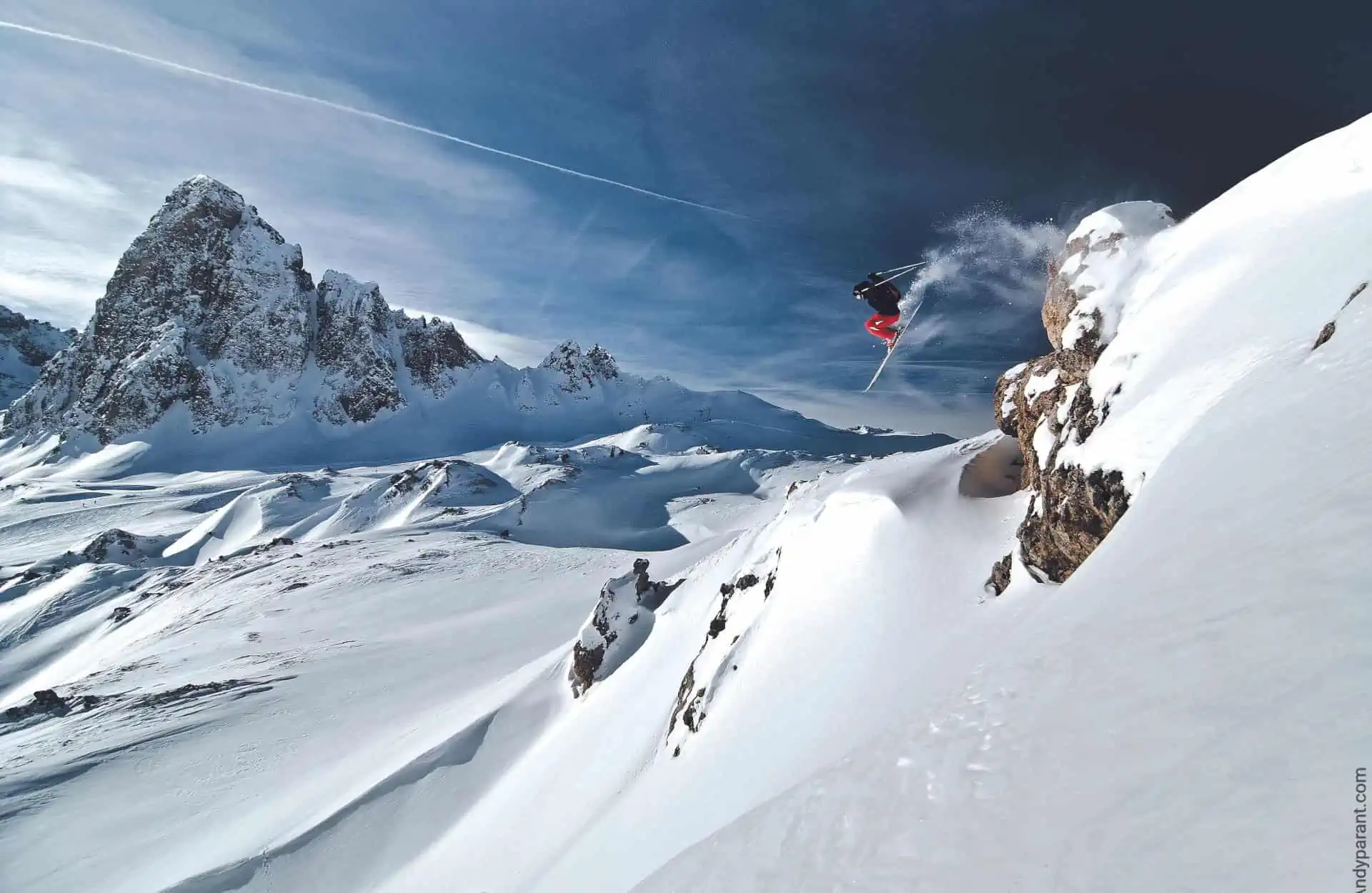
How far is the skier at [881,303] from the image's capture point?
14.0 metres

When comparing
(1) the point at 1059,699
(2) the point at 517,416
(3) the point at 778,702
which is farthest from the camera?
(2) the point at 517,416

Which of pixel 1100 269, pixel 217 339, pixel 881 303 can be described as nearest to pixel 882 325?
pixel 881 303

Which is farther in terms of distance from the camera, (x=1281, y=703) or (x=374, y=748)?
(x=374, y=748)

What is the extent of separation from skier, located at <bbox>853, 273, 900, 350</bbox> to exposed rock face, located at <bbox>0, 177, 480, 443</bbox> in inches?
7137

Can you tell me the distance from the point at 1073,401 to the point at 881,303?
586 cm

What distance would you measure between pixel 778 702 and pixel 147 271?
229371mm

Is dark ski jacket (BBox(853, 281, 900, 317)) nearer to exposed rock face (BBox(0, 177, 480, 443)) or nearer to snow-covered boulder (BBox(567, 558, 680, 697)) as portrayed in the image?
snow-covered boulder (BBox(567, 558, 680, 697))

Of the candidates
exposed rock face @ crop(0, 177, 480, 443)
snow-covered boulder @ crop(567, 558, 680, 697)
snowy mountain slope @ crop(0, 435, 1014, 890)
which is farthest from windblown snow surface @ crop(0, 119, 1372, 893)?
exposed rock face @ crop(0, 177, 480, 443)

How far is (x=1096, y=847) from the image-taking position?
277 cm

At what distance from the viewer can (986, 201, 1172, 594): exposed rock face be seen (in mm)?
7730

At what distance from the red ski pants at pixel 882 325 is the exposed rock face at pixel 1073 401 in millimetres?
3303

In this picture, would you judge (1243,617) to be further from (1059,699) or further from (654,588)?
(654,588)

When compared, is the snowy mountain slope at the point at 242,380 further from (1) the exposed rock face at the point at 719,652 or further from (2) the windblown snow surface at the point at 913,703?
(1) the exposed rock face at the point at 719,652

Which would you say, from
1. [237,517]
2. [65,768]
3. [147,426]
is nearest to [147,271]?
[147,426]
